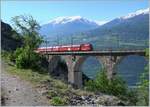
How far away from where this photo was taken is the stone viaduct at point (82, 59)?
47.3m

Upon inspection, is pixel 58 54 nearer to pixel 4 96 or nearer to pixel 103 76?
pixel 103 76

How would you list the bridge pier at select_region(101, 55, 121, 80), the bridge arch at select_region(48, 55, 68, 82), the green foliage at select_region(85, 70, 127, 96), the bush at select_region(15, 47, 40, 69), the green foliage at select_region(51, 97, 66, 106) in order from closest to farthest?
the green foliage at select_region(51, 97, 66, 106) < the bush at select_region(15, 47, 40, 69) < the green foliage at select_region(85, 70, 127, 96) < the bridge pier at select_region(101, 55, 121, 80) < the bridge arch at select_region(48, 55, 68, 82)

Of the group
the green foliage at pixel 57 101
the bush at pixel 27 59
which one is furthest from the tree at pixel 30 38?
the green foliage at pixel 57 101

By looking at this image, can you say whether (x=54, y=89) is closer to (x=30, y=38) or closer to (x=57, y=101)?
(x=57, y=101)

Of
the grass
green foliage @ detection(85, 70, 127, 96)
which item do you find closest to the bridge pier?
green foliage @ detection(85, 70, 127, 96)

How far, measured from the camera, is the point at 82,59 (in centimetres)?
5566

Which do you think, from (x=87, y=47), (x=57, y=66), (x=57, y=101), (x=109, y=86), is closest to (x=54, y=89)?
(x=57, y=101)

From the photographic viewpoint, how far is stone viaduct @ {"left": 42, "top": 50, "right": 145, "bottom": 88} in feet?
155

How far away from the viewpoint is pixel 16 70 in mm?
23406

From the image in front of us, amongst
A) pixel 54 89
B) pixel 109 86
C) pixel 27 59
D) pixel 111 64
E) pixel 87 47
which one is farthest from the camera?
pixel 87 47

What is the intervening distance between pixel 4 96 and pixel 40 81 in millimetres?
4148

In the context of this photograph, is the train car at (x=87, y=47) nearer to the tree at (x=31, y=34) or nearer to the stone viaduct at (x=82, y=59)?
the stone viaduct at (x=82, y=59)

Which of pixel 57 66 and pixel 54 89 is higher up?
pixel 54 89

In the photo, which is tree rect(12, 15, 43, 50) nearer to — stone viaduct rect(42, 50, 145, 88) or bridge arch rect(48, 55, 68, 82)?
stone viaduct rect(42, 50, 145, 88)
